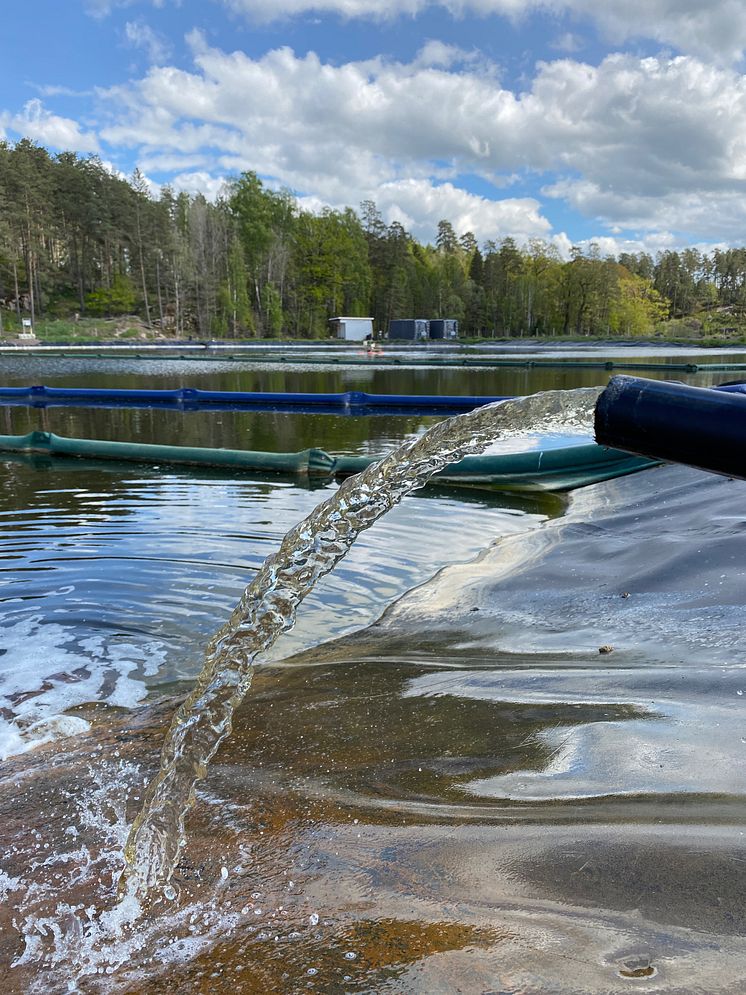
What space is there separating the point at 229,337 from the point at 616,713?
3293 inches

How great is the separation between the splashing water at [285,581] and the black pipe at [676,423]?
2.08 ft

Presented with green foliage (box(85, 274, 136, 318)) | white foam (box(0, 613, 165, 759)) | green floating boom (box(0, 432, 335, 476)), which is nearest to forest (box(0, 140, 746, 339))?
green foliage (box(85, 274, 136, 318))

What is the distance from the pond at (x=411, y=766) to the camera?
176 centimetres

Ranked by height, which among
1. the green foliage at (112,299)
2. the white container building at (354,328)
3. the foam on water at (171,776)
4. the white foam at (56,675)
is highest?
the green foliage at (112,299)

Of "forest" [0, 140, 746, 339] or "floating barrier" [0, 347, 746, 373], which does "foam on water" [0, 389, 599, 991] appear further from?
"forest" [0, 140, 746, 339]

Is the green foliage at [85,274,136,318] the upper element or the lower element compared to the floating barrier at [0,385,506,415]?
upper

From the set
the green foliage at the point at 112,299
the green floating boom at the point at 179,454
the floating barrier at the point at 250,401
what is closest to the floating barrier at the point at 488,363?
the floating barrier at the point at 250,401

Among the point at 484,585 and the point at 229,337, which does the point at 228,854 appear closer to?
the point at 484,585

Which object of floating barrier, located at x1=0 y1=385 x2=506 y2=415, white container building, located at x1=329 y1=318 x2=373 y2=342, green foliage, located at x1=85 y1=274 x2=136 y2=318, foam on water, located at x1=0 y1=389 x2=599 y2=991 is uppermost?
green foliage, located at x1=85 y1=274 x2=136 y2=318

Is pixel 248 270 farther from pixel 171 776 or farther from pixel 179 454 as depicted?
pixel 171 776

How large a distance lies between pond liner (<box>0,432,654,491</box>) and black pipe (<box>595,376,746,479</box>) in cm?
635

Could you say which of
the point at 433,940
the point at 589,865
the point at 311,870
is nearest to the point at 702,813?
the point at 589,865

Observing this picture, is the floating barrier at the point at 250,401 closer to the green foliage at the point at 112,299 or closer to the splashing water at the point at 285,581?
the splashing water at the point at 285,581

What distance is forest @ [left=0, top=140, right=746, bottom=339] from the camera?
75625 mm
